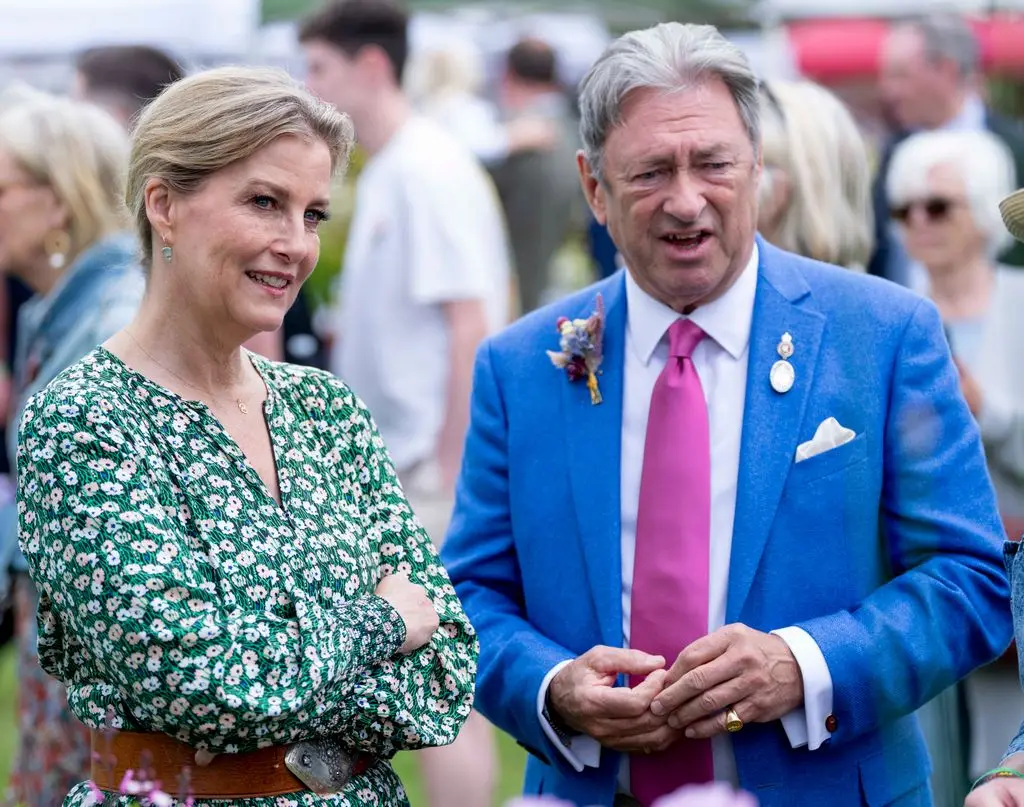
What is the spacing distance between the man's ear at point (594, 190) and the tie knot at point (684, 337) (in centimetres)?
30

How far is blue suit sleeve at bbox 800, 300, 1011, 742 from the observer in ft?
10.4

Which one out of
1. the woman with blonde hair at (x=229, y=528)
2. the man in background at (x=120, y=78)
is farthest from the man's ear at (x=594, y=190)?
the man in background at (x=120, y=78)

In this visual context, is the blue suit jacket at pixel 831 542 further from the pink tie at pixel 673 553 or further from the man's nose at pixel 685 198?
the man's nose at pixel 685 198

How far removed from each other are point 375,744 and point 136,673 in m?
0.50

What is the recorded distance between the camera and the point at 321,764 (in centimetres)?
292

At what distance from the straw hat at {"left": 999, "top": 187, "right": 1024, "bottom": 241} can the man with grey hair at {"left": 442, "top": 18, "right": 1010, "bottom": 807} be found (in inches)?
16.3

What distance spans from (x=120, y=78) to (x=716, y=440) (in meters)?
4.15

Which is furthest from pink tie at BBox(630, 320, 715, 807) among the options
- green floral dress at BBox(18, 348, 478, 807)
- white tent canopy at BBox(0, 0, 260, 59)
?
white tent canopy at BBox(0, 0, 260, 59)

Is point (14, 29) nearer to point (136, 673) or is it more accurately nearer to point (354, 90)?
point (354, 90)

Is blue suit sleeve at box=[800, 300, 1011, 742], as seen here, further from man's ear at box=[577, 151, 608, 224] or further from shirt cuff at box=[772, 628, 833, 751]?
man's ear at box=[577, 151, 608, 224]

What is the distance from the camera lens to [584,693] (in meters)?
3.18

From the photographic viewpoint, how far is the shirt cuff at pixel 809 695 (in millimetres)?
3139

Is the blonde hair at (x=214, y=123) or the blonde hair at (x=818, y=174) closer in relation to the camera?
the blonde hair at (x=214, y=123)

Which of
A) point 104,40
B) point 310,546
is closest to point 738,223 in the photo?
point 310,546
